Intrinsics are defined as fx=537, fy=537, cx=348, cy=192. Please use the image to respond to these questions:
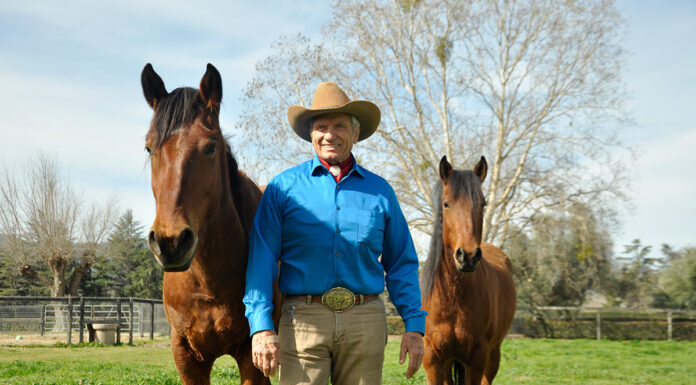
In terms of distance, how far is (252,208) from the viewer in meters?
3.22

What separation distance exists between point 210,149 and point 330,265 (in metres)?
0.77

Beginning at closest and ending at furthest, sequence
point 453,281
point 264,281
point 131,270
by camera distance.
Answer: point 264,281 < point 453,281 < point 131,270

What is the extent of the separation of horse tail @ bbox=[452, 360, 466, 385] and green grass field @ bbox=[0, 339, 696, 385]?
230cm

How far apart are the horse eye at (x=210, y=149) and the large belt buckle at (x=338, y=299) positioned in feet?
2.76

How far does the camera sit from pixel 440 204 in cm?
527

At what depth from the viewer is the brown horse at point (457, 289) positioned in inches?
188

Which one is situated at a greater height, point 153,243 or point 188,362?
point 153,243

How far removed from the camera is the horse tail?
225 inches

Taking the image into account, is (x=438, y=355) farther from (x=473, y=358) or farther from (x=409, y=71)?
(x=409, y=71)

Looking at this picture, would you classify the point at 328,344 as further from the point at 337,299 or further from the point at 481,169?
the point at 481,169

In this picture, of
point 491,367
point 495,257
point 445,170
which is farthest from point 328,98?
point 495,257

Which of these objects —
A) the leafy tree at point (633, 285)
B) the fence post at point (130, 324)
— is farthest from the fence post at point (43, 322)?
the leafy tree at point (633, 285)

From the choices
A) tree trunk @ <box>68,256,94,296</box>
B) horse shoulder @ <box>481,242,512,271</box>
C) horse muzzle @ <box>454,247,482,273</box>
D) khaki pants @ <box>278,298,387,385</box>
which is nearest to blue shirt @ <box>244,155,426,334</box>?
khaki pants @ <box>278,298,387,385</box>

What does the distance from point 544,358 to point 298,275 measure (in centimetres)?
1164
